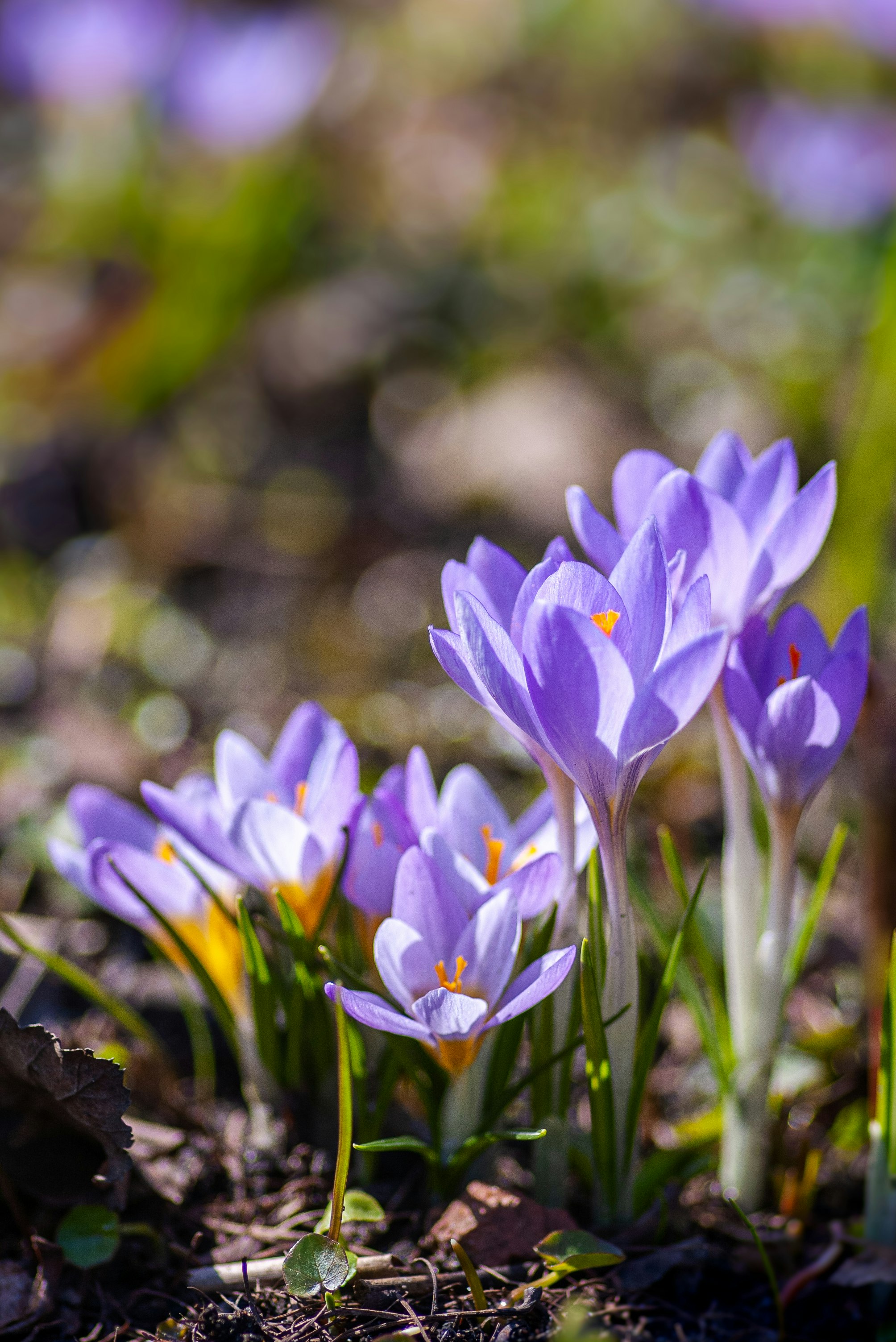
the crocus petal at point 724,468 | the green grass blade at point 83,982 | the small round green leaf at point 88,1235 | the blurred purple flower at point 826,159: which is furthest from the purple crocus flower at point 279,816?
the blurred purple flower at point 826,159

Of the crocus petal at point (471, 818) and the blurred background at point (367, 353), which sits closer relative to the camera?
the crocus petal at point (471, 818)

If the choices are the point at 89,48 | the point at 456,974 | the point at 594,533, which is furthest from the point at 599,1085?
the point at 89,48

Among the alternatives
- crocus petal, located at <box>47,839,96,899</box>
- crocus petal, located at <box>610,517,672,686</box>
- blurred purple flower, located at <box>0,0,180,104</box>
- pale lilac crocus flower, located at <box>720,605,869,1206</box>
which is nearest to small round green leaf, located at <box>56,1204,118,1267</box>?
crocus petal, located at <box>47,839,96,899</box>

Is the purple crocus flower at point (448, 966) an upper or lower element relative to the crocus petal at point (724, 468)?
lower

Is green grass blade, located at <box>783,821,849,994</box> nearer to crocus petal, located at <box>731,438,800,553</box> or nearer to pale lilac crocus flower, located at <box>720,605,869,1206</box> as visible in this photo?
pale lilac crocus flower, located at <box>720,605,869,1206</box>

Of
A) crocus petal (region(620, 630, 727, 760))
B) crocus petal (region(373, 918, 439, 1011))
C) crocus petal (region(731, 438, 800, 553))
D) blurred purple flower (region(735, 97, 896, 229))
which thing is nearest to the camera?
crocus petal (region(620, 630, 727, 760))

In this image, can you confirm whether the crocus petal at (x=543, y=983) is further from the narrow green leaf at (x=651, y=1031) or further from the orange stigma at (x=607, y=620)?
the orange stigma at (x=607, y=620)
